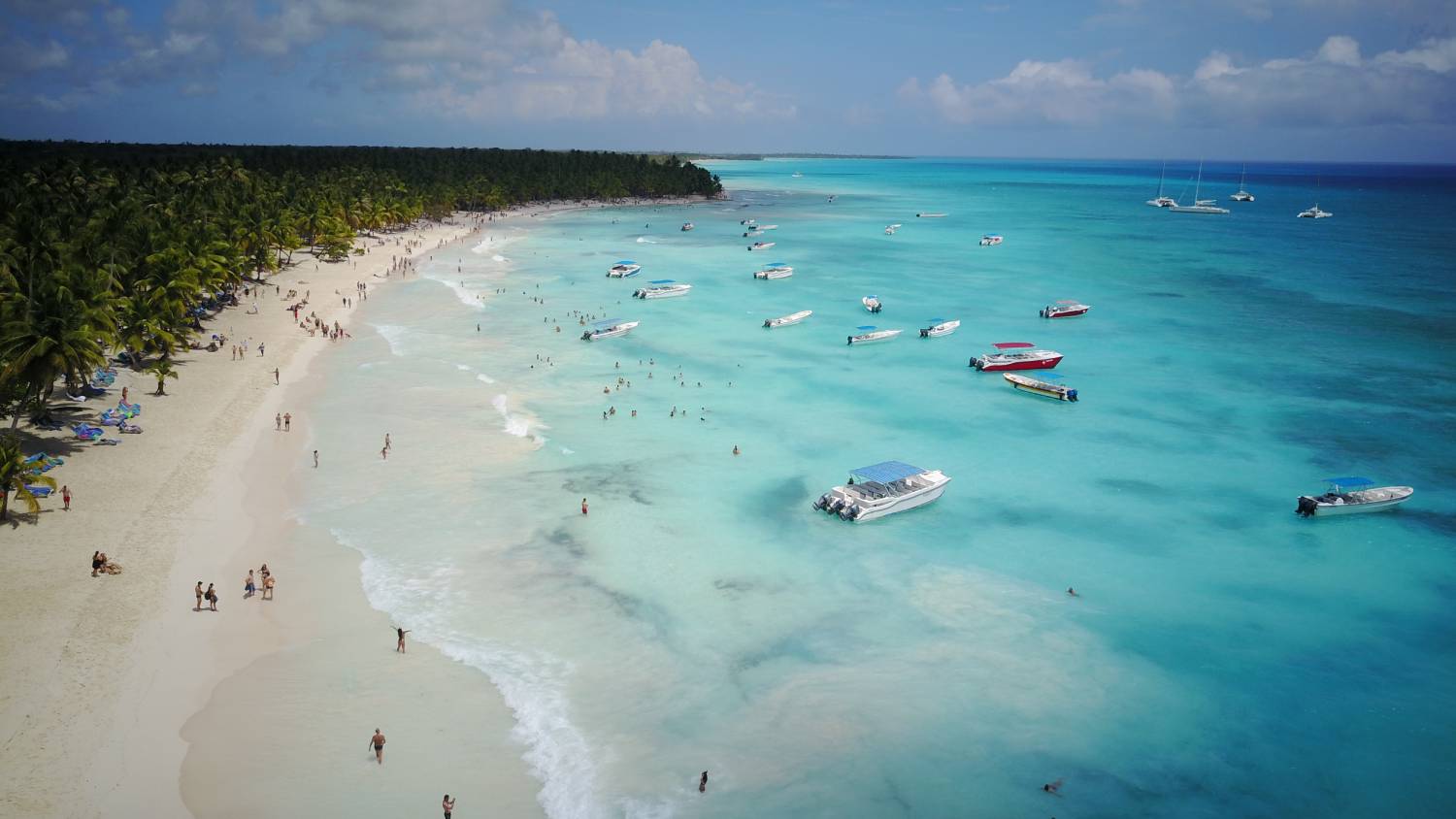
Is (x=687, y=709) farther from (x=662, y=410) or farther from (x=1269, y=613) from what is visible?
Answer: (x=662, y=410)

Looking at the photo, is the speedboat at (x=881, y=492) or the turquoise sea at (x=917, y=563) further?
the speedboat at (x=881, y=492)

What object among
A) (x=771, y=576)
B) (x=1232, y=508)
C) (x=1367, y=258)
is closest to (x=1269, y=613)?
(x=1232, y=508)

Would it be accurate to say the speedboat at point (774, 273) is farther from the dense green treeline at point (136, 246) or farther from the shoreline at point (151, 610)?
the shoreline at point (151, 610)

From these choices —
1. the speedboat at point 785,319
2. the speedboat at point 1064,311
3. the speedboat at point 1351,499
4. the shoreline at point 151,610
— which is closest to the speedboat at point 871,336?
the speedboat at point 785,319

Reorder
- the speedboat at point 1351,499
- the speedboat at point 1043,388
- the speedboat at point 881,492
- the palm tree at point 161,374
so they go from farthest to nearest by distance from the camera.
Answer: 1. the speedboat at point 1043,388
2. the palm tree at point 161,374
3. the speedboat at point 1351,499
4. the speedboat at point 881,492

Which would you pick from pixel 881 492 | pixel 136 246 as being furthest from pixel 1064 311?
pixel 136 246

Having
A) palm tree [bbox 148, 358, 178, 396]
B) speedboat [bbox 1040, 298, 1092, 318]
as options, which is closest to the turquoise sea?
speedboat [bbox 1040, 298, 1092, 318]
